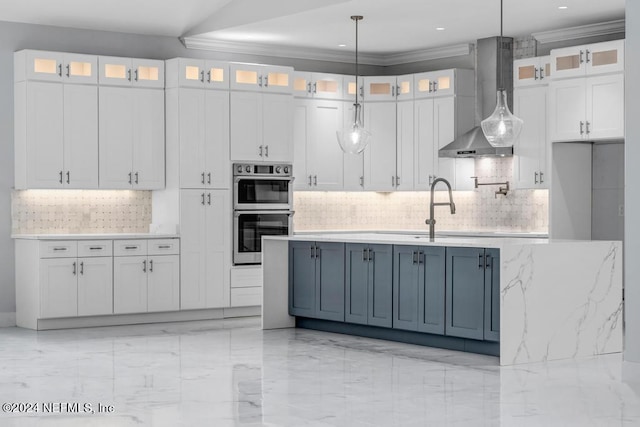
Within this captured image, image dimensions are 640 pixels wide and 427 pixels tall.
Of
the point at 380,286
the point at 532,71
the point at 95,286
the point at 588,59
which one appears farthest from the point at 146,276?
the point at 588,59

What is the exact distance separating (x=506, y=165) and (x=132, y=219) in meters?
3.89

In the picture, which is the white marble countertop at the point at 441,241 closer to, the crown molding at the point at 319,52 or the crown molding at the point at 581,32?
the crown molding at the point at 319,52

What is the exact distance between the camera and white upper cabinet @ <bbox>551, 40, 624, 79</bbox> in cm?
898

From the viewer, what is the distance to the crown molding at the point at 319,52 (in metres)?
10.5

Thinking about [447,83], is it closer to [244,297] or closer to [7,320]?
[244,297]

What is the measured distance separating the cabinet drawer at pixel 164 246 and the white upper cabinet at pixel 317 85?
7.25 ft

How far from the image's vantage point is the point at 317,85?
11.0 m

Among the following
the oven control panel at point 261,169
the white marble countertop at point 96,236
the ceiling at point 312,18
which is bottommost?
the white marble countertop at point 96,236

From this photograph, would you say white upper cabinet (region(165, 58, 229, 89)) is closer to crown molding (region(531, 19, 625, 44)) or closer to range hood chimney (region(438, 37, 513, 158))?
range hood chimney (region(438, 37, 513, 158))

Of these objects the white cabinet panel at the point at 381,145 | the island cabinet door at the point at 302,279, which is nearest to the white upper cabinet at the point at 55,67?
the island cabinet door at the point at 302,279

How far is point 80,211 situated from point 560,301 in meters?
4.88

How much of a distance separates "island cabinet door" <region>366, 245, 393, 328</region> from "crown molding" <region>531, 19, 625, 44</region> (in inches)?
126

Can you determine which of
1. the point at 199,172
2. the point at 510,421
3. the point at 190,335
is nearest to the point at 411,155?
the point at 199,172

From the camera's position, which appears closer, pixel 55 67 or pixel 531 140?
pixel 55 67
